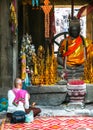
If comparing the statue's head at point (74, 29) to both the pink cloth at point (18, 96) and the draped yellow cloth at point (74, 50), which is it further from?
the pink cloth at point (18, 96)

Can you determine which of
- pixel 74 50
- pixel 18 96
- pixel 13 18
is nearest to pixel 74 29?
pixel 74 50

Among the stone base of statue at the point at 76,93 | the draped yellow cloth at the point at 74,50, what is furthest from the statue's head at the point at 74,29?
the stone base of statue at the point at 76,93

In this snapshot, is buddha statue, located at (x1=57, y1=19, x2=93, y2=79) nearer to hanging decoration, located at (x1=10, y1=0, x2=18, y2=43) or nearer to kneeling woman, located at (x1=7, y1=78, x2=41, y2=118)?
hanging decoration, located at (x1=10, y1=0, x2=18, y2=43)

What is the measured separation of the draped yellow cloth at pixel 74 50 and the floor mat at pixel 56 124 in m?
2.61

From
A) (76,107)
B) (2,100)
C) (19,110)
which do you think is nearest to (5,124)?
(19,110)

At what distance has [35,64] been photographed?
1227 centimetres

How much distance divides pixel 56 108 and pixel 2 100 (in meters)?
1.40

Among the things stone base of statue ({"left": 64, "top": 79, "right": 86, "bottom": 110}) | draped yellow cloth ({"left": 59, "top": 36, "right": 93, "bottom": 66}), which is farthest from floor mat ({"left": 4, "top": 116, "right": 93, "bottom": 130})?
draped yellow cloth ({"left": 59, "top": 36, "right": 93, "bottom": 66})

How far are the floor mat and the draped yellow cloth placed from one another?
2.61 metres

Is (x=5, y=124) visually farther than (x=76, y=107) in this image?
No

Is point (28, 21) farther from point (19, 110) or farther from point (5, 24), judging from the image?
point (19, 110)

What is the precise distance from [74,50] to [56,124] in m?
3.51

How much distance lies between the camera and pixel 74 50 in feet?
41.5

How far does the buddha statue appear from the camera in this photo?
41.1ft
